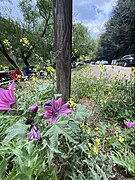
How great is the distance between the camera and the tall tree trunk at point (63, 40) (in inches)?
53.9

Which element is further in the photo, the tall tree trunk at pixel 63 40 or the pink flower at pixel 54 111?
the tall tree trunk at pixel 63 40

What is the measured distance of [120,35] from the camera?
22641mm

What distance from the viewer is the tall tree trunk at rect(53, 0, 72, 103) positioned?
1368 mm

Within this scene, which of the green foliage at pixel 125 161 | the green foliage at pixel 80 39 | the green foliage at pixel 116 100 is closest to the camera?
the green foliage at pixel 125 161

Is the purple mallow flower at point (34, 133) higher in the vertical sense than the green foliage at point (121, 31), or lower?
lower

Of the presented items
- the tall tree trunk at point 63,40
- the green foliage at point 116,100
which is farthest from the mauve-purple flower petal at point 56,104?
the green foliage at point 116,100

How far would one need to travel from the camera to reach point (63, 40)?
55.6 inches

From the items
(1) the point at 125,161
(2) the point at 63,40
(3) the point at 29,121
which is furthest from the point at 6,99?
(1) the point at 125,161

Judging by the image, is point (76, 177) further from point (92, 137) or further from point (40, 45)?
point (40, 45)

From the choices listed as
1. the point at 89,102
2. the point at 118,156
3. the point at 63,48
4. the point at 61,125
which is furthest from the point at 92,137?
the point at 89,102

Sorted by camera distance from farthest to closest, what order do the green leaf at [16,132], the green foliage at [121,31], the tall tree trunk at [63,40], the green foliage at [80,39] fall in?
the green foliage at [121,31]
the green foliage at [80,39]
the tall tree trunk at [63,40]
the green leaf at [16,132]

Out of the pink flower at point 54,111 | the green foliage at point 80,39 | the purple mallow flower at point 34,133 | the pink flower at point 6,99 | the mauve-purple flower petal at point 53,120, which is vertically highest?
the green foliage at point 80,39

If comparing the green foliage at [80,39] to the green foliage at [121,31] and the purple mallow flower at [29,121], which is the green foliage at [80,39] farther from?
the purple mallow flower at [29,121]

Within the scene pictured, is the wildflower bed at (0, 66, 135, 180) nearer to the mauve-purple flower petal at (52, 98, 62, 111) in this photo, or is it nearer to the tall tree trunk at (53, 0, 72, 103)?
the mauve-purple flower petal at (52, 98, 62, 111)
